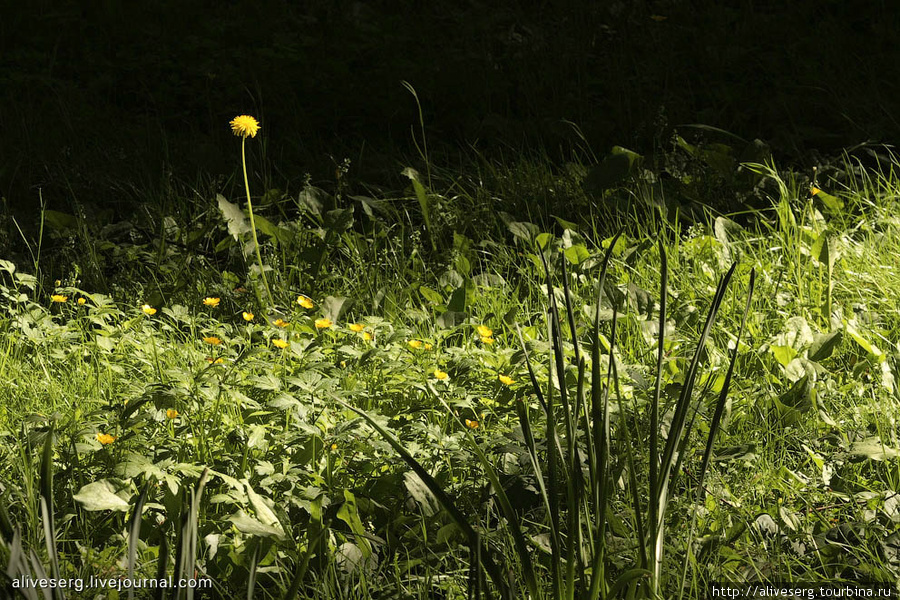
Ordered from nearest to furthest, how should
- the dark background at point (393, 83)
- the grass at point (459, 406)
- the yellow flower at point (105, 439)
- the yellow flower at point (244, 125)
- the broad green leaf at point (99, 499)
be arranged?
the grass at point (459, 406)
the broad green leaf at point (99, 499)
the yellow flower at point (105, 439)
the yellow flower at point (244, 125)
the dark background at point (393, 83)

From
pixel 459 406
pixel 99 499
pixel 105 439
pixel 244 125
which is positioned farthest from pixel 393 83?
pixel 99 499

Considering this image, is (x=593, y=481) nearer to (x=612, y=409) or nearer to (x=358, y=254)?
(x=612, y=409)

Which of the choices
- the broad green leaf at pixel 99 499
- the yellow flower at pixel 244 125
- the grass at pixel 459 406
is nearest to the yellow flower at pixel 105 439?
the grass at pixel 459 406

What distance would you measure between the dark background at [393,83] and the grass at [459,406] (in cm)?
71

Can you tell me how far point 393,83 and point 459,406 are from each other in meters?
2.81

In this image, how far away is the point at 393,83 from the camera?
4.54m

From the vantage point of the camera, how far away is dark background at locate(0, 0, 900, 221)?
3904 mm

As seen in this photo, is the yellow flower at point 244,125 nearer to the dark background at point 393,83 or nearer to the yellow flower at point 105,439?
the dark background at point 393,83

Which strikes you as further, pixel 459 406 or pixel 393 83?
pixel 393 83

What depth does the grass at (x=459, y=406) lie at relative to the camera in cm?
143

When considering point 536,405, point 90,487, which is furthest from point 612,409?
point 90,487

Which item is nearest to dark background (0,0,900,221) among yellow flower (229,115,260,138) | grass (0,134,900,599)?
grass (0,134,900,599)

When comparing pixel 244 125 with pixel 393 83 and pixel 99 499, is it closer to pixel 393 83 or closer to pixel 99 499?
pixel 99 499

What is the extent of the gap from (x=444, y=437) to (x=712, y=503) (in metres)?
0.55
